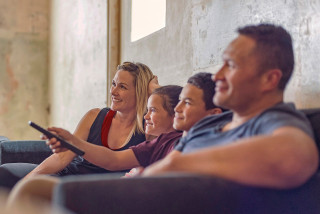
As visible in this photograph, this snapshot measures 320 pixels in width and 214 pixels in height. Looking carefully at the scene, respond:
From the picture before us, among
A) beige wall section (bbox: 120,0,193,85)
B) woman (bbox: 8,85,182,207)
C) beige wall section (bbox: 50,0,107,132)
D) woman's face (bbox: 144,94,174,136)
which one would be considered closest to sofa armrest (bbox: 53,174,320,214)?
woman (bbox: 8,85,182,207)

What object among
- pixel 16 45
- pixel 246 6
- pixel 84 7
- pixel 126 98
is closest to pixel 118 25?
pixel 84 7

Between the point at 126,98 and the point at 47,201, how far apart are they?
1.86 m

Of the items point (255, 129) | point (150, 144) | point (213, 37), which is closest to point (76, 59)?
point (213, 37)

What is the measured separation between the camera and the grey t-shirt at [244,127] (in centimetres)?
148

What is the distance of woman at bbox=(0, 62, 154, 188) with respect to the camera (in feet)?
10.1

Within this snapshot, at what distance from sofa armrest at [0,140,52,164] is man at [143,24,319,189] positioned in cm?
202

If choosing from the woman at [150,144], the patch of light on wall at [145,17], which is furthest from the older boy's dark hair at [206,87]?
the patch of light on wall at [145,17]

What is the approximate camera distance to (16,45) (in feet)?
→ 28.1

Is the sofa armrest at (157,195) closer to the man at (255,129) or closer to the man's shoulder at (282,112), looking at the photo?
the man at (255,129)

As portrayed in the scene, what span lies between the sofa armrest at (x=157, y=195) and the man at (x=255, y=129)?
53 millimetres

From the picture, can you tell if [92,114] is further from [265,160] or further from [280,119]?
[265,160]

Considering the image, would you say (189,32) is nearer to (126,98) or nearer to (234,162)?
(126,98)

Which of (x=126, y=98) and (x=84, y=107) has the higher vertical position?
(x=126, y=98)

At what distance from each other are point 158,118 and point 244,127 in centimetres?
104
